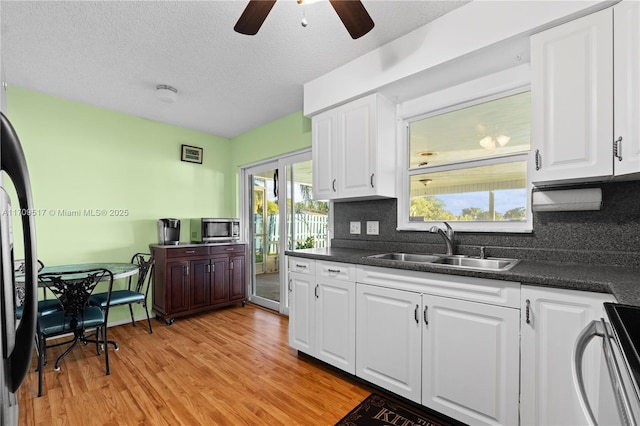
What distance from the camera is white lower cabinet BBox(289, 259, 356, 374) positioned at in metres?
2.20

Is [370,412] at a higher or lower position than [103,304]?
lower

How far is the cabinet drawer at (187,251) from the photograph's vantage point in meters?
3.49

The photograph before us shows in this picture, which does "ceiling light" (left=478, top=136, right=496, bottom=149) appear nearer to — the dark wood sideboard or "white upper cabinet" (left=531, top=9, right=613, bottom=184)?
"white upper cabinet" (left=531, top=9, right=613, bottom=184)

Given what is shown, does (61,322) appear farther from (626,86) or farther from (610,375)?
(626,86)

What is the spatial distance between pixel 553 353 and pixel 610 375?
2.43 ft

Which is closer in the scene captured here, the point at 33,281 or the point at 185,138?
the point at 33,281

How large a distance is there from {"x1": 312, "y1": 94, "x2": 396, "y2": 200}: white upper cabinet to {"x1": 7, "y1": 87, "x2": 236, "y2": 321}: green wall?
88.2 inches

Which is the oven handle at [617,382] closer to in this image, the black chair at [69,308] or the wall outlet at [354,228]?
the wall outlet at [354,228]

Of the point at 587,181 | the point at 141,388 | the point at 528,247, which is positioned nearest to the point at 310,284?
the point at 141,388

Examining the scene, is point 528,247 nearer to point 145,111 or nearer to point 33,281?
point 33,281

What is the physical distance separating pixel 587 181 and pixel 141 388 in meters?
3.14

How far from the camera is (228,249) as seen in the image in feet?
13.2

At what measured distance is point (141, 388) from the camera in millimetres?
2154

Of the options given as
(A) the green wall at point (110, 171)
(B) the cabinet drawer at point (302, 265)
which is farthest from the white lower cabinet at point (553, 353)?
(A) the green wall at point (110, 171)
